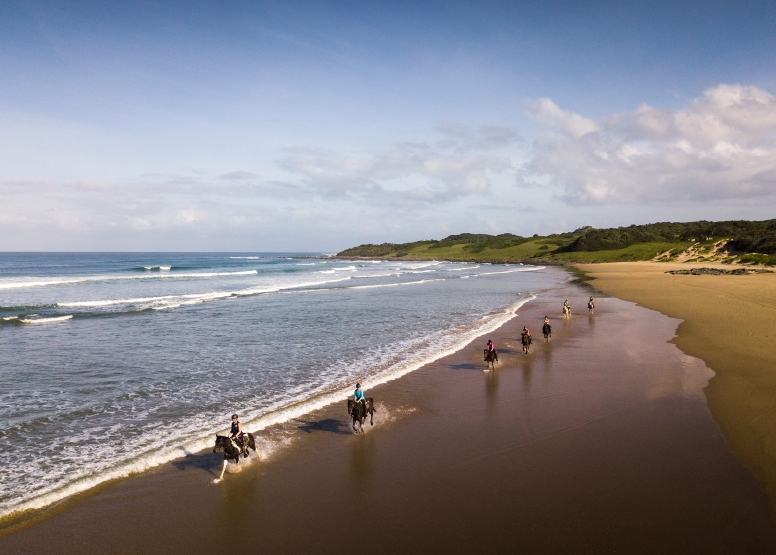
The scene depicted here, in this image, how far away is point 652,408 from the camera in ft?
43.5

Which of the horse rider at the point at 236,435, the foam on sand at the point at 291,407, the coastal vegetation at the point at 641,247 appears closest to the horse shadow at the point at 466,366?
the foam on sand at the point at 291,407

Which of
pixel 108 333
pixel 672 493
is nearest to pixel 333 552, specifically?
pixel 672 493

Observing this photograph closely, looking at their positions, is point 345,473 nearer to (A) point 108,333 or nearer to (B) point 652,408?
(B) point 652,408

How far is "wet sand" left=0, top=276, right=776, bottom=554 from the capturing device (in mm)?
7586

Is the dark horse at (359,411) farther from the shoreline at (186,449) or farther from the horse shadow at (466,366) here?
the horse shadow at (466,366)

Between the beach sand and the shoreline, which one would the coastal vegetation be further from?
the shoreline

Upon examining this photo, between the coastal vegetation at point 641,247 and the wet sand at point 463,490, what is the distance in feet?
227

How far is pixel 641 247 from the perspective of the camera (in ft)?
362

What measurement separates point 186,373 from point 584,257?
4546 inches

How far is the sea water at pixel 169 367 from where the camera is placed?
11.2m

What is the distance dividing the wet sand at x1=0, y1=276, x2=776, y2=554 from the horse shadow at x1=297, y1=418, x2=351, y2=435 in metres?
0.06

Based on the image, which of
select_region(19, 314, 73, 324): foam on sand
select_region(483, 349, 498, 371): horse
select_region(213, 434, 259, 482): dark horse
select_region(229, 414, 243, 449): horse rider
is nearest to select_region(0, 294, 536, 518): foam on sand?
select_region(213, 434, 259, 482): dark horse

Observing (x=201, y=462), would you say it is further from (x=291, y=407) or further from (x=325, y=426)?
(x=291, y=407)

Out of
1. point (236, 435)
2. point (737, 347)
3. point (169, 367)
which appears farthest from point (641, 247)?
point (236, 435)
